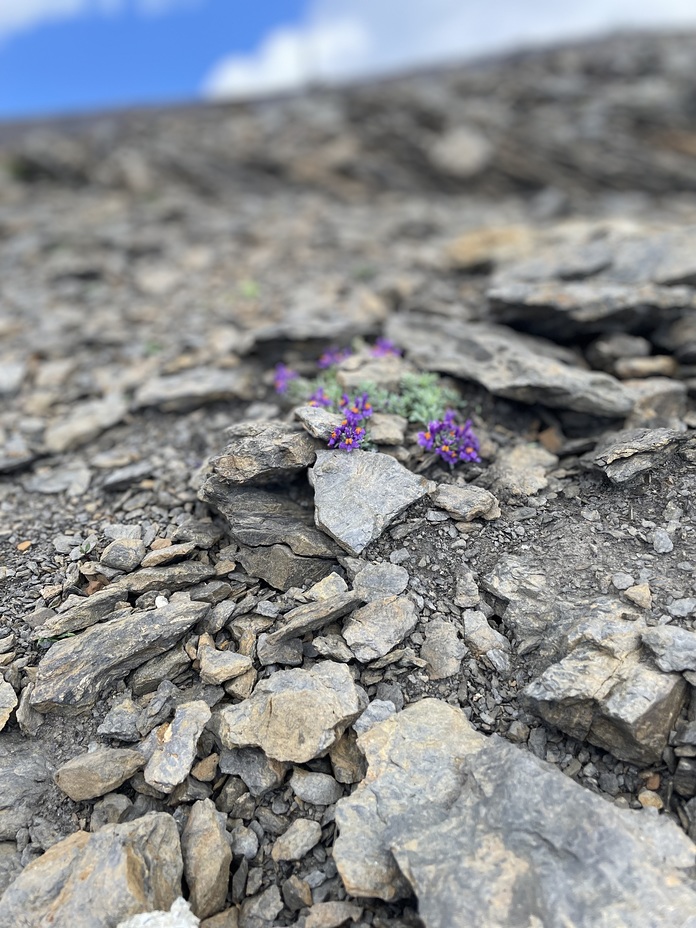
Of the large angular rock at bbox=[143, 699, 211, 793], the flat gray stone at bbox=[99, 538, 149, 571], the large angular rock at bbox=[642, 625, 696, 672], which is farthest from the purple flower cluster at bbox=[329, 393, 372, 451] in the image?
the large angular rock at bbox=[642, 625, 696, 672]

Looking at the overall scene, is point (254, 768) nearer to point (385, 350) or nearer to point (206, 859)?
point (206, 859)

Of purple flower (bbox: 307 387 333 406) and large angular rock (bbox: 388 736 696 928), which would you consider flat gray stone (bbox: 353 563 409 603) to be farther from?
purple flower (bbox: 307 387 333 406)

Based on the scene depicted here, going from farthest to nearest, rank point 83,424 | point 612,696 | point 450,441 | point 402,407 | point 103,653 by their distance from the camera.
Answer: point 83,424 → point 402,407 → point 450,441 → point 103,653 → point 612,696

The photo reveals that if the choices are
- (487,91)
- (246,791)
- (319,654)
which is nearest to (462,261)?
(319,654)

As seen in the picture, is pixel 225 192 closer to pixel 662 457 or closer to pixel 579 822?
pixel 662 457

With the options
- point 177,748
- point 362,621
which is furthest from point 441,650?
point 177,748

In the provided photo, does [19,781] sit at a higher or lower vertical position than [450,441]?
lower

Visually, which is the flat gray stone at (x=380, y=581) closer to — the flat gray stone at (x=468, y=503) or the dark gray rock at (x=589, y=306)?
the flat gray stone at (x=468, y=503)
